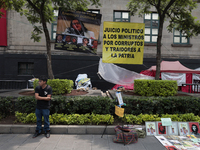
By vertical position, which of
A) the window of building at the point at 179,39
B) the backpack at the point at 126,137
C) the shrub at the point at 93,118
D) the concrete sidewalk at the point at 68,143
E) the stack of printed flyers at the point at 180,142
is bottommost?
the concrete sidewalk at the point at 68,143

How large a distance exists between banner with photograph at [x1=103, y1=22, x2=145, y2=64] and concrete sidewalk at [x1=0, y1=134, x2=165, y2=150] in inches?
183

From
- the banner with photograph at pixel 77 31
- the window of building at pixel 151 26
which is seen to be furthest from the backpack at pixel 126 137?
the window of building at pixel 151 26

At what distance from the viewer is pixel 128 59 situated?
8.66m

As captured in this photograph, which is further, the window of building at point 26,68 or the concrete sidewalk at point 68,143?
the window of building at point 26,68

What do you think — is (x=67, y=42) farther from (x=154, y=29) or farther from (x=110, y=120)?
(x=154, y=29)

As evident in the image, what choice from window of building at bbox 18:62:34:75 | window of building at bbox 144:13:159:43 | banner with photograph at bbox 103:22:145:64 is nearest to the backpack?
banner with photograph at bbox 103:22:145:64

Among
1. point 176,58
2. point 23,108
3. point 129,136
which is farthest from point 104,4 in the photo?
point 129,136

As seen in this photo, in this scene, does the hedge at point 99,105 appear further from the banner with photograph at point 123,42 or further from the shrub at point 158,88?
the banner with photograph at point 123,42

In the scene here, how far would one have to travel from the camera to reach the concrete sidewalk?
439 centimetres

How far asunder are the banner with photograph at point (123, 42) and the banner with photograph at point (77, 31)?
849mm

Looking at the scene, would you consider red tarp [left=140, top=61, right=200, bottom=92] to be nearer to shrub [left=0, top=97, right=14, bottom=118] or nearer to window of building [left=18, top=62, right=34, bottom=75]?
shrub [left=0, top=97, right=14, bottom=118]

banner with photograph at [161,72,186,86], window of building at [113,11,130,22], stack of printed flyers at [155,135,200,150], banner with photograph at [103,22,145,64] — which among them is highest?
window of building at [113,11,130,22]

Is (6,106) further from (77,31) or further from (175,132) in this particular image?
(175,132)

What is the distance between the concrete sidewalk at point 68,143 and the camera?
4391mm
